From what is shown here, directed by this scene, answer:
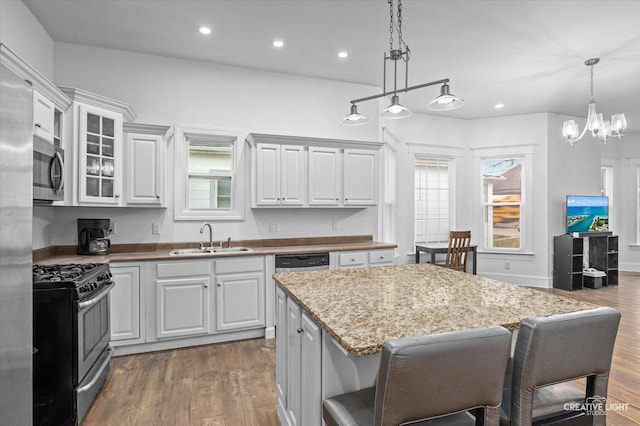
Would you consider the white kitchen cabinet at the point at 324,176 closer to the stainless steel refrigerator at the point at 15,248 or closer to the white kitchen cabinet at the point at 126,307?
the white kitchen cabinet at the point at 126,307

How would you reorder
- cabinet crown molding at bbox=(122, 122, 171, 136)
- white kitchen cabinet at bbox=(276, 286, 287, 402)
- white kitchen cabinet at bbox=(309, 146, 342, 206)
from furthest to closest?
1. white kitchen cabinet at bbox=(309, 146, 342, 206)
2. cabinet crown molding at bbox=(122, 122, 171, 136)
3. white kitchen cabinet at bbox=(276, 286, 287, 402)

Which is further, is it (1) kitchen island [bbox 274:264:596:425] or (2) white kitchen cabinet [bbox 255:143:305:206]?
(2) white kitchen cabinet [bbox 255:143:305:206]

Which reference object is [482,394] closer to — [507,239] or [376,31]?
[376,31]

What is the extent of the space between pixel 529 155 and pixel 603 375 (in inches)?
227

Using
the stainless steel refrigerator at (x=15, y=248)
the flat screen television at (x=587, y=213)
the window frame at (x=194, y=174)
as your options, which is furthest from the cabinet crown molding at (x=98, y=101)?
the flat screen television at (x=587, y=213)

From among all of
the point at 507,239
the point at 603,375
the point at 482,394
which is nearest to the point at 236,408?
the point at 482,394

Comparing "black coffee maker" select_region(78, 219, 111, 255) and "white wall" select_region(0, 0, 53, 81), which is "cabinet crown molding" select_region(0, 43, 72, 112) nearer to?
"white wall" select_region(0, 0, 53, 81)

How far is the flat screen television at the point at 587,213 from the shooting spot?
6203 millimetres

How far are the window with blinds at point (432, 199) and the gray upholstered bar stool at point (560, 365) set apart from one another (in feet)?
16.0

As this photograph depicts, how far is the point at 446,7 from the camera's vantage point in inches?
119

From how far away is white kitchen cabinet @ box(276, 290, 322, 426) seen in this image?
152 cm

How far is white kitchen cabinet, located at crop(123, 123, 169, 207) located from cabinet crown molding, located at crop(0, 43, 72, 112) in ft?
1.99

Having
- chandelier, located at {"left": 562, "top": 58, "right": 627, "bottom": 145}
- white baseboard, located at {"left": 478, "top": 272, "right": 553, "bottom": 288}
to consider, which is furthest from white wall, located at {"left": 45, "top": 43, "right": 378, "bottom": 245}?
white baseboard, located at {"left": 478, "top": 272, "right": 553, "bottom": 288}

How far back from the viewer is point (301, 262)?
3.82 meters
